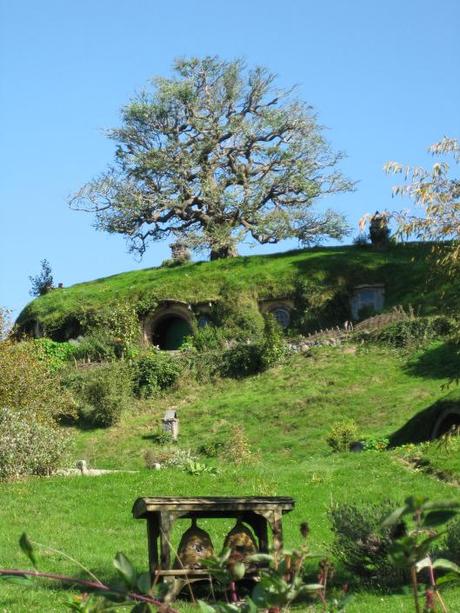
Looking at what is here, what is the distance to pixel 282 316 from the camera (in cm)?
4578

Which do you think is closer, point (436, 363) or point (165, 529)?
point (165, 529)

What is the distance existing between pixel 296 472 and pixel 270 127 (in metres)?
37.3

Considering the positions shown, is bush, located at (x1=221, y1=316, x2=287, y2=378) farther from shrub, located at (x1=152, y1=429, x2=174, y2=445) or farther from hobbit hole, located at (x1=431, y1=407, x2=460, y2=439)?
hobbit hole, located at (x1=431, y1=407, x2=460, y2=439)

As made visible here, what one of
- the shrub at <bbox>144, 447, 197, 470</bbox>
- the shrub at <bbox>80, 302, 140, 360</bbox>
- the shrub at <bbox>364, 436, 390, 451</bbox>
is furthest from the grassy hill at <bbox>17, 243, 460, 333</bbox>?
the shrub at <bbox>144, 447, 197, 470</bbox>

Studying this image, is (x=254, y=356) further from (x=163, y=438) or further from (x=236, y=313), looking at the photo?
(x=163, y=438)

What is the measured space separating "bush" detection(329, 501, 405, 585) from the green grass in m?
0.55

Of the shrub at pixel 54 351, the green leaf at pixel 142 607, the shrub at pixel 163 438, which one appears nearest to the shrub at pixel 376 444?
the shrub at pixel 163 438

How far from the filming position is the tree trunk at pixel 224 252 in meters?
53.4

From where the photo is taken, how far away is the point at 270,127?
184ft

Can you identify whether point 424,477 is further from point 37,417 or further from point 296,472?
point 37,417

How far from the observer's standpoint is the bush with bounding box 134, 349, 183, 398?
1517 inches

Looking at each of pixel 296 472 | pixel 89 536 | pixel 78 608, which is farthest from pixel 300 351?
pixel 78 608

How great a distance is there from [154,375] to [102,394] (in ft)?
10.4

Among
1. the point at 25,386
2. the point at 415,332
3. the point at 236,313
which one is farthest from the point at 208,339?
the point at 25,386
